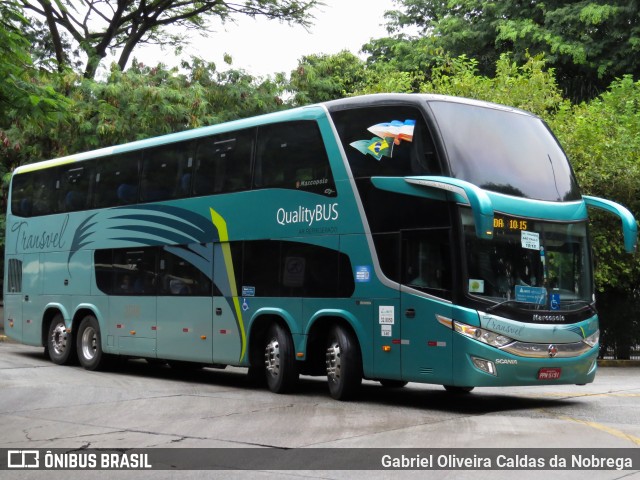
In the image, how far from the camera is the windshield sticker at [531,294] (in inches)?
532

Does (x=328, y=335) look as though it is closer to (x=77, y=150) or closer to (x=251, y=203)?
(x=251, y=203)

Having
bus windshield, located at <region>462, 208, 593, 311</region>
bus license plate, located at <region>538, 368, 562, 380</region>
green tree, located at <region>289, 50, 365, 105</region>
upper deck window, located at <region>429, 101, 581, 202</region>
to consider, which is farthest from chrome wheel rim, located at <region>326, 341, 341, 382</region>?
green tree, located at <region>289, 50, 365, 105</region>

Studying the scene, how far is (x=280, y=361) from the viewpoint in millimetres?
15891

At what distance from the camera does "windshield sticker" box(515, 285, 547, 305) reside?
532 inches

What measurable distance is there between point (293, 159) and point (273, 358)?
3081 millimetres

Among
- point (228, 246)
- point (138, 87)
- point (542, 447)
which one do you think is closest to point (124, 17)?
point (138, 87)

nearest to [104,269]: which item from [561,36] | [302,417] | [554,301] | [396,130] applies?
[396,130]

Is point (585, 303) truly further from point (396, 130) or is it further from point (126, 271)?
point (126, 271)


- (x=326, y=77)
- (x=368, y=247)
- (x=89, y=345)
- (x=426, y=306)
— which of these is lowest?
(x=89, y=345)

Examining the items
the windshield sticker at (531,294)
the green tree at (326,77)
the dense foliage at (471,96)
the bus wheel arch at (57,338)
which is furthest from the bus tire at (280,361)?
the green tree at (326,77)

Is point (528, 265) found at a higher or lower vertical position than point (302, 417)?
higher

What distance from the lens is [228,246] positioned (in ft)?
56.6

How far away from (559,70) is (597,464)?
3236 cm

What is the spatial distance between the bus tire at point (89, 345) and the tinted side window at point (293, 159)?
628 cm
